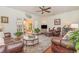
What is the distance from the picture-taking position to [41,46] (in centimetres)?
239

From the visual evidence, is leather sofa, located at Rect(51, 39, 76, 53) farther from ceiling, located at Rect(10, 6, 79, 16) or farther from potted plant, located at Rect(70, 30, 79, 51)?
ceiling, located at Rect(10, 6, 79, 16)

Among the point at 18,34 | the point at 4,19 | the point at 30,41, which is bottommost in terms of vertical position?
the point at 30,41

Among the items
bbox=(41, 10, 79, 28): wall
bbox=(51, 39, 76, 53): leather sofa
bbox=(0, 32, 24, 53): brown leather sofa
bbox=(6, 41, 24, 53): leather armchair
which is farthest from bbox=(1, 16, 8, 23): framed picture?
bbox=(51, 39, 76, 53): leather sofa

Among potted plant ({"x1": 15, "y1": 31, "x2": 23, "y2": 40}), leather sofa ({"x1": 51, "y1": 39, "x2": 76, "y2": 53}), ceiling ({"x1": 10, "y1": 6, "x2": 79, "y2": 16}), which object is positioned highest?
ceiling ({"x1": 10, "y1": 6, "x2": 79, "y2": 16})

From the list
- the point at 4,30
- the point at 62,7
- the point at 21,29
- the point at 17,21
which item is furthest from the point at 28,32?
the point at 62,7

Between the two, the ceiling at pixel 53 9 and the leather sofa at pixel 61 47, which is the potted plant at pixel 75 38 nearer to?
the leather sofa at pixel 61 47

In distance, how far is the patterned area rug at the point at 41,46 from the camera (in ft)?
7.77

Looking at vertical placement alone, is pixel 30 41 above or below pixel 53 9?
below

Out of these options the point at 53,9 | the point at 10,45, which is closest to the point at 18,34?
the point at 10,45

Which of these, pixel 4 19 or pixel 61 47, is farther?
pixel 61 47

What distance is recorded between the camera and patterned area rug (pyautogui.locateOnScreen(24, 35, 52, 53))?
7.77 ft

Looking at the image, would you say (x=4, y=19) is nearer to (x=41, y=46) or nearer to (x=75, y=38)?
(x=41, y=46)
